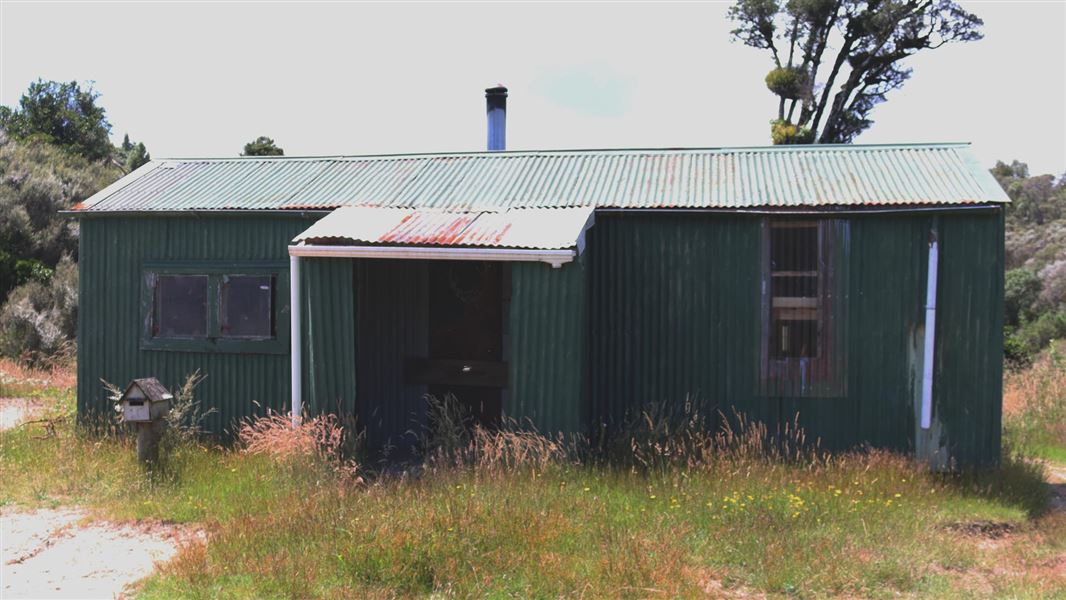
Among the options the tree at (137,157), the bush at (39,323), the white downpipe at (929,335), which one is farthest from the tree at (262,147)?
the white downpipe at (929,335)

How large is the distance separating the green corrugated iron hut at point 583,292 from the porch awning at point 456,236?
28 mm

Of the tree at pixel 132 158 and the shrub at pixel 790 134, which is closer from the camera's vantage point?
the shrub at pixel 790 134

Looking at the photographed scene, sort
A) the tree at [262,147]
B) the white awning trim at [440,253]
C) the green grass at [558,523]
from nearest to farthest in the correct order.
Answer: the green grass at [558,523]
the white awning trim at [440,253]
the tree at [262,147]

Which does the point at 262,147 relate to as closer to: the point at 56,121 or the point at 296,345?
the point at 56,121

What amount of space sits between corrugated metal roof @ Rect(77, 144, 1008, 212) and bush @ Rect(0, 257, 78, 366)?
701cm

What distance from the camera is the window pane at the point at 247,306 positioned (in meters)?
8.77

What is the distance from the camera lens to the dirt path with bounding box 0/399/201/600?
5520mm

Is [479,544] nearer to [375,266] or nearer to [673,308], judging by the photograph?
[673,308]

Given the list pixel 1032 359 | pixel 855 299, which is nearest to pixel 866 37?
pixel 1032 359

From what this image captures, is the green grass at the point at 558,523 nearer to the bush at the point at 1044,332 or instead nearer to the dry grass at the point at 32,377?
the dry grass at the point at 32,377

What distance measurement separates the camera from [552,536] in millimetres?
5629

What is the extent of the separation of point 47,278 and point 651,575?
16591 mm

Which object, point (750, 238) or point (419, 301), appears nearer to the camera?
point (750, 238)

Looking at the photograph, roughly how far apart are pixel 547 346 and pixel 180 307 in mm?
4287
